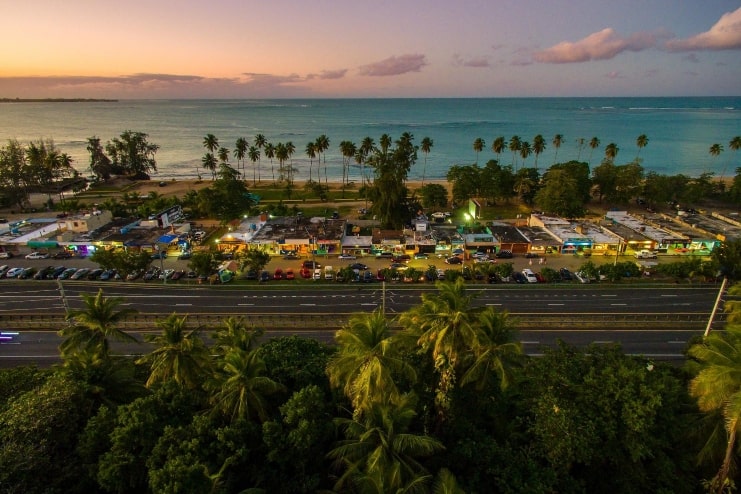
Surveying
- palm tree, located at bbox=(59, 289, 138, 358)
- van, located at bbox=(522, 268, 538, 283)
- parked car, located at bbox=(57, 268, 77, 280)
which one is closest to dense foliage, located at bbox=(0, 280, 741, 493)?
palm tree, located at bbox=(59, 289, 138, 358)

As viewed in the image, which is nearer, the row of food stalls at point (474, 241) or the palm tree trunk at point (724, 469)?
the palm tree trunk at point (724, 469)

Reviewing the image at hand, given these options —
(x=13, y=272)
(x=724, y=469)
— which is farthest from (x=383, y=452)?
(x=13, y=272)

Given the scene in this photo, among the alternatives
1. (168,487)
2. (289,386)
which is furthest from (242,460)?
(289,386)

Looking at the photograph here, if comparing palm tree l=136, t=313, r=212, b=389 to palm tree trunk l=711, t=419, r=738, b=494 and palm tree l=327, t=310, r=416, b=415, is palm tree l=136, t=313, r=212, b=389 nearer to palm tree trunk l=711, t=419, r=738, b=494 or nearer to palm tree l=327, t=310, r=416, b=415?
palm tree l=327, t=310, r=416, b=415

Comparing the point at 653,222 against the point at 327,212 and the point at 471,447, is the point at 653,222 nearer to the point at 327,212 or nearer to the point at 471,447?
the point at 327,212

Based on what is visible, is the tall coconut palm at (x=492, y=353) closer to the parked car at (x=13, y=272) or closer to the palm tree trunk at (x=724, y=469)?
the palm tree trunk at (x=724, y=469)

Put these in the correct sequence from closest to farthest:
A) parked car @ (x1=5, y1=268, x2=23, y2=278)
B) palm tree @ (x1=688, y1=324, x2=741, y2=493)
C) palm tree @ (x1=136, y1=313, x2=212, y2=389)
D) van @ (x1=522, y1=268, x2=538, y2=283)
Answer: palm tree @ (x1=688, y1=324, x2=741, y2=493) < palm tree @ (x1=136, y1=313, x2=212, y2=389) < van @ (x1=522, y1=268, x2=538, y2=283) < parked car @ (x1=5, y1=268, x2=23, y2=278)

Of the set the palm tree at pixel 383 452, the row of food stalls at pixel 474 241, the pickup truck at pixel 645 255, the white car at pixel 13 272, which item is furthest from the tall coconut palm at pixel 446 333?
the white car at pixel 13 272
